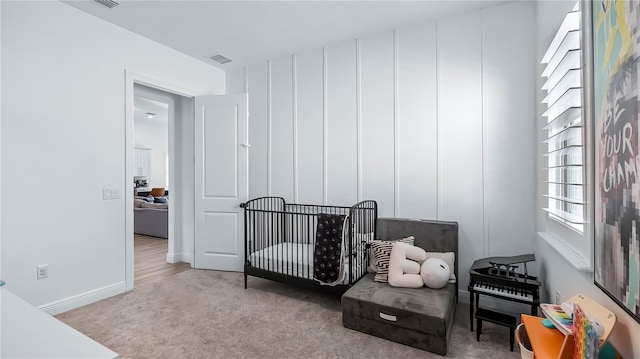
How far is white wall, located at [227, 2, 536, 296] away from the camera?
2.48 meters

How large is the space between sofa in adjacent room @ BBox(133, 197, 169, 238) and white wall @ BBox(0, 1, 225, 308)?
8.89 feet

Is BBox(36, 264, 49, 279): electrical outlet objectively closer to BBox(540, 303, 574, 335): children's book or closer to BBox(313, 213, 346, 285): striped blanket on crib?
BBox(313, 213, 346, 285): striped blanket on crib

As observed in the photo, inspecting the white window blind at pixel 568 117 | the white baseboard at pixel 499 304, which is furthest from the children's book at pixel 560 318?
the white baseboard at pixel 499 304

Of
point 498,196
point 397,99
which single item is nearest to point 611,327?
point 498,196

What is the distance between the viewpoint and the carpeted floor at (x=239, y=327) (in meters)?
1.92

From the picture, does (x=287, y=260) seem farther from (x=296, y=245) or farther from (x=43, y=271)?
(x=43, y=271)

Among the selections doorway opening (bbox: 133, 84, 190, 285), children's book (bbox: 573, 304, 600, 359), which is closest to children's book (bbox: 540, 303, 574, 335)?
children's book (bbox: 573, 304, 600, 359)

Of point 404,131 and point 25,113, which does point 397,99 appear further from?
Result: point 25,113

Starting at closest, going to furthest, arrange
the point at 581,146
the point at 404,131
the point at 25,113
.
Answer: the point at 581,146 < the point at 25,113 < the point at 404,131

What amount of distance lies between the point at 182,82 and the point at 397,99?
2514 millimetres

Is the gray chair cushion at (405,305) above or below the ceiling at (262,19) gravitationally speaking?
below

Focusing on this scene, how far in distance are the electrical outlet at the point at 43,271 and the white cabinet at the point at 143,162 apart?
6.96 m

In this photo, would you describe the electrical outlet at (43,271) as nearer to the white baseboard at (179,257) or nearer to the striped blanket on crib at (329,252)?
the white baseboard at (179,257)

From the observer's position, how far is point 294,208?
3.51 metres
